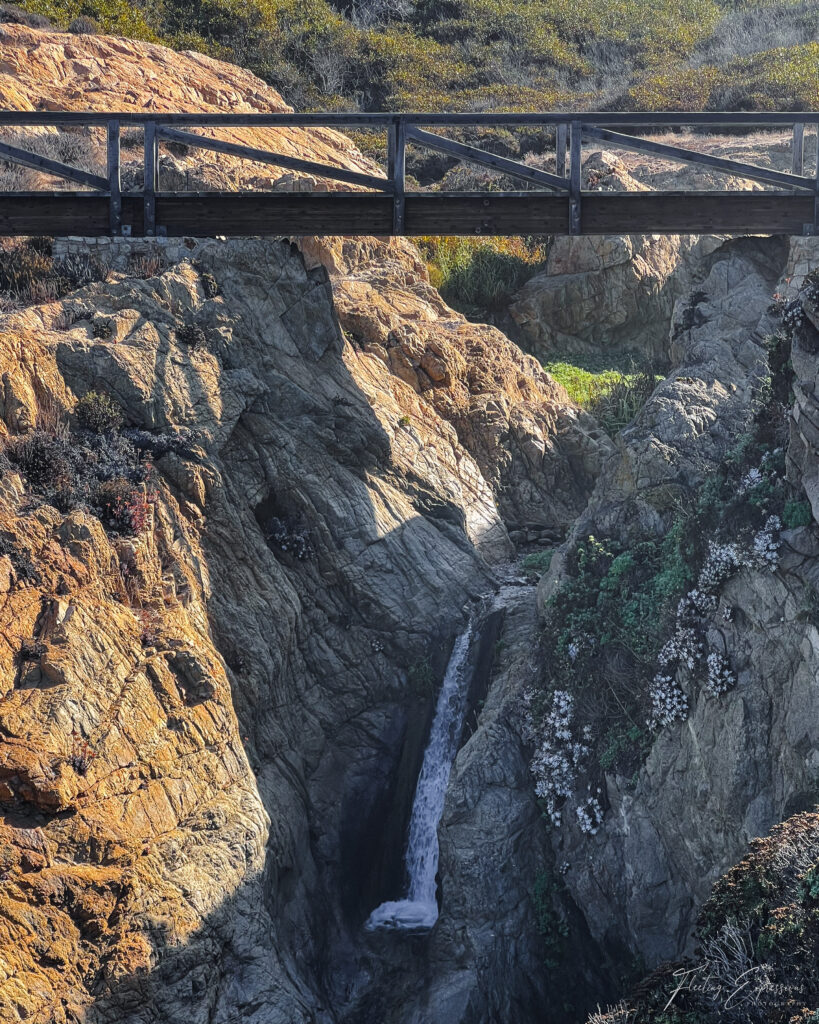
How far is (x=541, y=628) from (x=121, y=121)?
376 inches

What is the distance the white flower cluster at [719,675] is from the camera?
1416cm

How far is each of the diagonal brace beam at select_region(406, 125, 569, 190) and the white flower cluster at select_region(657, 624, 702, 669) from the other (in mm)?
6608

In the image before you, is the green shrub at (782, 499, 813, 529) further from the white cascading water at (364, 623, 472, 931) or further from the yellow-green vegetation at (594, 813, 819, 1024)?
the white cascading water at (364, 623, 472, 931)

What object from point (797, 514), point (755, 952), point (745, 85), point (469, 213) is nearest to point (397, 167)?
point (469, 213)

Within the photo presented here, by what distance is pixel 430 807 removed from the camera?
17.0 m

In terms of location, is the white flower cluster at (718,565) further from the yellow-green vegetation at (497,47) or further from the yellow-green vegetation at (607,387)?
the yellow-green vegetation at (497,47)

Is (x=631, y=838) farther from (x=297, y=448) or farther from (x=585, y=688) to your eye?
(x=297, y=448)

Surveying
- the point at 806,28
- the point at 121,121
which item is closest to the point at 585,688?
the point at 121,121

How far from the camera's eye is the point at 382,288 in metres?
24.4

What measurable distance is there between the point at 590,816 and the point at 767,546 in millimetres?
4345

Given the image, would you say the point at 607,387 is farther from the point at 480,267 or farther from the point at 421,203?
the point at 421,203

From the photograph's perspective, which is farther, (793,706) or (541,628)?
(541,628)

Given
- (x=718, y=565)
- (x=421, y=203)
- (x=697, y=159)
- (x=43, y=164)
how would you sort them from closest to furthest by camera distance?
(x=718, y=565) < (x=43, y=164) < (x=697, y=159) < (x=421, y=203)

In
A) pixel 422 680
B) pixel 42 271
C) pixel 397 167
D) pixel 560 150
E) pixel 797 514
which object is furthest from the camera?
pixel 422 680
